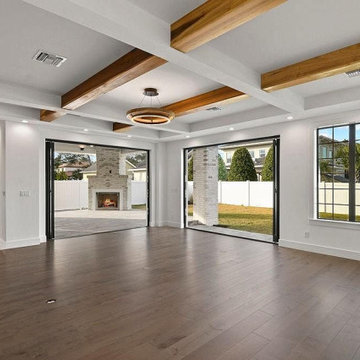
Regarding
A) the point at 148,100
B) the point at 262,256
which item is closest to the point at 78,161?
the point at 148,100

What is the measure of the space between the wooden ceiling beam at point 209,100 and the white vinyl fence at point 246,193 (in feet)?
22.6

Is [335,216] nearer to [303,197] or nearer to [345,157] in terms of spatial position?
[303,197]

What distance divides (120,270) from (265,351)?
2468 millimetres

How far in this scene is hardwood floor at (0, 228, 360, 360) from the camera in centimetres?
212

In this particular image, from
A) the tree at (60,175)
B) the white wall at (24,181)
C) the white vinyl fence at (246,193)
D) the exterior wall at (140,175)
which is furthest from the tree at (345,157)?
the exterior wall at (140,175)

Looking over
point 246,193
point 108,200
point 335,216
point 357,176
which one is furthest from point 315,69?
point 108,200

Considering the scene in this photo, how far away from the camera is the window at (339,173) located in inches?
187

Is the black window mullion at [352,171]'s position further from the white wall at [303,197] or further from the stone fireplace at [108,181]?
the stone fireplace at [108,181]

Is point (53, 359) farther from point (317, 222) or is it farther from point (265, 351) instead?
point (317, 222)

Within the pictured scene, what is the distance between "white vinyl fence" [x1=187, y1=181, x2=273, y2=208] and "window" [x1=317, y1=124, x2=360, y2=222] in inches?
254

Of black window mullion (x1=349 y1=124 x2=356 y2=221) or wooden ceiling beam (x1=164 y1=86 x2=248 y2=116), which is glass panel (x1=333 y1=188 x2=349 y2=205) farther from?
wooden ceiling beam (x1=164 y1=86 x2=248 y2=116)

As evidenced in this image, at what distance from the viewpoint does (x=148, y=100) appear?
15.5 feet

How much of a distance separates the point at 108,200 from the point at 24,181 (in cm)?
756

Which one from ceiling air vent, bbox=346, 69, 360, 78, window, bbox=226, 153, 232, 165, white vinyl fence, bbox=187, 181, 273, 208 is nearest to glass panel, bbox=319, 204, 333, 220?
ceiling air vent, bbox=346, 69, 360, 78
